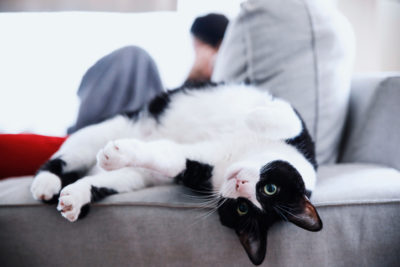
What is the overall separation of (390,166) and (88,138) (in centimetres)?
119

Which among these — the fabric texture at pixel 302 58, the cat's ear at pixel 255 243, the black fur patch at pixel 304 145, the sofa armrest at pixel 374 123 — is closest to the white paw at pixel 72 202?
the cat's ear at pixel 255 243

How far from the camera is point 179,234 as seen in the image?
869mm

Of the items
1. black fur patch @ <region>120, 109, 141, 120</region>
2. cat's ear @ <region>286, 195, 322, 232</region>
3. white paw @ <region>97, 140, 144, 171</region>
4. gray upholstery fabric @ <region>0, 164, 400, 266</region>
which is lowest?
gray upholstery fabric @ <region>0, 164, 400, 266</region>

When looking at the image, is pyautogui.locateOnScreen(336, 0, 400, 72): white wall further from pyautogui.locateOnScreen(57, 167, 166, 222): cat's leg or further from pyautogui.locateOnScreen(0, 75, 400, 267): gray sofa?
pyautogui.locateOnScreen(57, 167, 166, 222): cat's leg

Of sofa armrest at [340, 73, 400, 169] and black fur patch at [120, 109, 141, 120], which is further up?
black fur patch at [120, 109, 141, 120]

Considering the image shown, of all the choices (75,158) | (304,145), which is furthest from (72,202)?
(304,145)

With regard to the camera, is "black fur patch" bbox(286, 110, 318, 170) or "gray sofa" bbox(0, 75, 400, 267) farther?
"black fur patch" bbox(286, 110, 318, 170)

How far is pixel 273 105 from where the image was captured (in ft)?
3.61

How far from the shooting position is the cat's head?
873 mm

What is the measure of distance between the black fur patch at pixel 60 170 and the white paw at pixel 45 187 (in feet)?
0.19

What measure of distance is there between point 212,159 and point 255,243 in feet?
1.11

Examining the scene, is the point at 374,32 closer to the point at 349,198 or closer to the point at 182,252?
the point at 349,198

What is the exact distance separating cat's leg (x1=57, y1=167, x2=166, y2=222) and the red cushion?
437 millimetres

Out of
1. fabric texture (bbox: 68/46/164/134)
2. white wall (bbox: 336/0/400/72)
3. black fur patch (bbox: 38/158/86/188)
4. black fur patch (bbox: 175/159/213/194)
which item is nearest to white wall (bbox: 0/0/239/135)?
fabric texture (bbox: 68/46/164/134)
